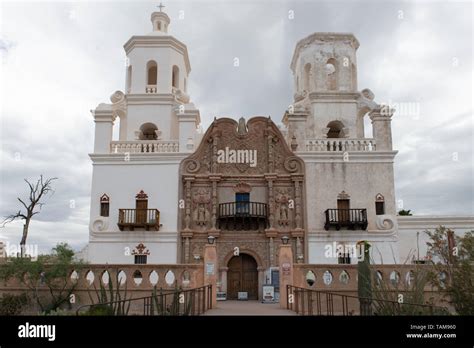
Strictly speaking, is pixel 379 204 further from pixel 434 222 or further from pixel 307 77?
pixel 307 77

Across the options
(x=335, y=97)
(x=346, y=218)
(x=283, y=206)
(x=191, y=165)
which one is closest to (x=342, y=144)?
(x=335, y=97)

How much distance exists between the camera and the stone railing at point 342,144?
82.6 feet

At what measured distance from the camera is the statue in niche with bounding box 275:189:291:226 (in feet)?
78.9

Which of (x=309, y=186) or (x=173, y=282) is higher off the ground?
(x=309, y=186)

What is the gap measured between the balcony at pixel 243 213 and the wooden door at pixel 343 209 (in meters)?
3.92

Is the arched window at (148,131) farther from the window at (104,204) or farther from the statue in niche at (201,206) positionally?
the statue in niche at (201,206)

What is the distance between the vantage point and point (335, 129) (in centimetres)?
2784

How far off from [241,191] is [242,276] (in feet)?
14.9

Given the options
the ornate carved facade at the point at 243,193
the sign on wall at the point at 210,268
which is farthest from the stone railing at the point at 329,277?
the ornate carved facade at the point at 243,193

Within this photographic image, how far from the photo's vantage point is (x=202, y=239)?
23688mm
